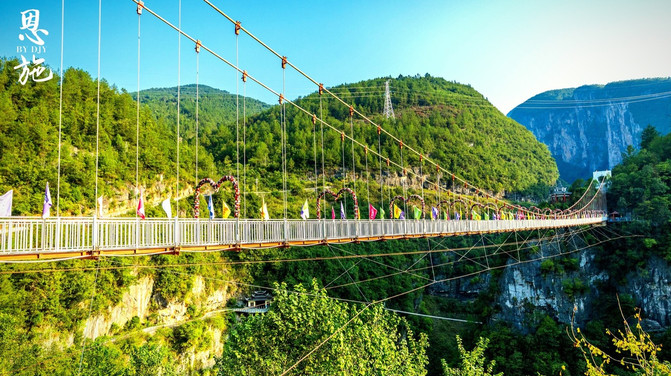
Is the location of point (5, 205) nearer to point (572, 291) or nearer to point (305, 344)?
point (305, 344)

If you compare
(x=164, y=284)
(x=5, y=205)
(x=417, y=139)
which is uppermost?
(x=417, y=139)

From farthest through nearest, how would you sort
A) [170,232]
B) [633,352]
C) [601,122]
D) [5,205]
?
[601,122]
[170,232]
[5,205]
[633,352]

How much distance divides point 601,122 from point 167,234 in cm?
15910

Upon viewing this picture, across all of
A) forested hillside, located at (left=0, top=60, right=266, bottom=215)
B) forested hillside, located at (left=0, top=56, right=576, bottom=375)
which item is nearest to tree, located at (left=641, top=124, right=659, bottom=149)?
forested hillside, located at (left=0, top=56, right=576, bottom=375)

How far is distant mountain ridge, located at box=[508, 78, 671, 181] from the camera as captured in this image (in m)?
129

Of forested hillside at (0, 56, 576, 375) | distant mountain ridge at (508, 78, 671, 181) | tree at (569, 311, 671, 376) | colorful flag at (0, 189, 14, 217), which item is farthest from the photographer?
distant mountain ridge at (508, 78, 671, 181)

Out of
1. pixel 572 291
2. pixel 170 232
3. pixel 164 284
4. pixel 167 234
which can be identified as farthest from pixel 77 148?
pixel 572 291

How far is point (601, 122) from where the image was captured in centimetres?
13788

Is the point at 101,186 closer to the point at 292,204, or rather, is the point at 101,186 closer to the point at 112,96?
the point at 112,96

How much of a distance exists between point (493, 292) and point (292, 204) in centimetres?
2325

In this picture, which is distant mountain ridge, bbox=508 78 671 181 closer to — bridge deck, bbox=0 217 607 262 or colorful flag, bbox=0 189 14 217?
bridge deck, bbox=0 217 607 262

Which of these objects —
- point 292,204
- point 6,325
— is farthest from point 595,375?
point 292,204

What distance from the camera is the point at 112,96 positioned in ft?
131

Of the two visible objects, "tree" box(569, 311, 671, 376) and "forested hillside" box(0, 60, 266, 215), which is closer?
"tree" box(569, 311, 671, 376)
